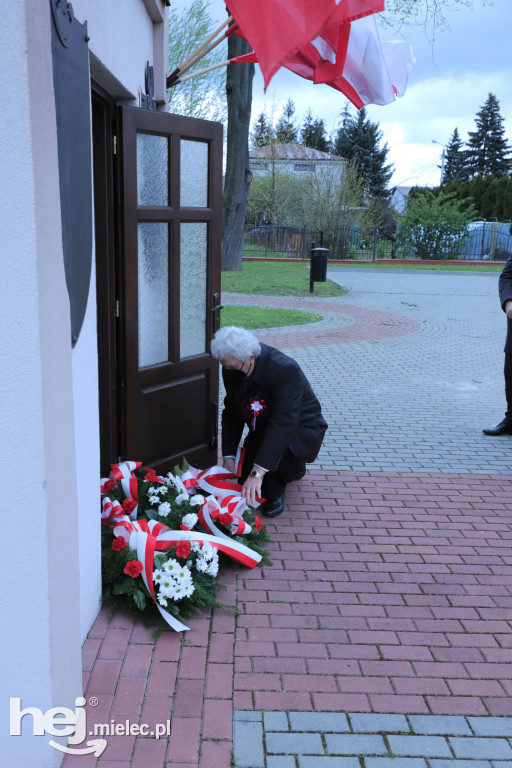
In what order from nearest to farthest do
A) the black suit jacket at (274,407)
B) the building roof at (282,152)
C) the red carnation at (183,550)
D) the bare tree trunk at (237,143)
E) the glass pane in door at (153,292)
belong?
the red carnation at (183,550) < the black suit jacket at (274,407) < the glass pane in door at (153,292) < the bare tree trunk at (237,143) < the building roof at (282,152)

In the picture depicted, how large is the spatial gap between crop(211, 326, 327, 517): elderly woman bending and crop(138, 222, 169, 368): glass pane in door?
538 mm

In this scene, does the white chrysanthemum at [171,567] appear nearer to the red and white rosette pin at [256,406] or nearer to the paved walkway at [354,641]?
the paved walkway at [354,641]

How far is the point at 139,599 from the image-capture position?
10.9 feet

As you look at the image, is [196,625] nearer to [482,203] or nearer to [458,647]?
[458,647]

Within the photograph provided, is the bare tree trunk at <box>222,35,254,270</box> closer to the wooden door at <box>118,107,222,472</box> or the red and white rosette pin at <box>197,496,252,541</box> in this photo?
the wooden door at <box>118,107,222,472</box>

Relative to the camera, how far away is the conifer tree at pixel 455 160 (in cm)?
6269

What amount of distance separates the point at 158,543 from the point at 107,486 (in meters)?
0.70

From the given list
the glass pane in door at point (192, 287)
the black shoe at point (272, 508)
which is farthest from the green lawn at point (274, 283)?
the black shoe at point (272, 508)

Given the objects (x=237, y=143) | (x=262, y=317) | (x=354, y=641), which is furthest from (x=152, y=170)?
(x=237, y=143)

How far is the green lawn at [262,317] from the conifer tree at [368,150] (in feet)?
123

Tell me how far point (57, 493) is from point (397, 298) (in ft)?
53.3

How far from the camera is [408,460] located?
19.0 ft

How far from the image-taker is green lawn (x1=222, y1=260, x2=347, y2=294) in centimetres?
1784

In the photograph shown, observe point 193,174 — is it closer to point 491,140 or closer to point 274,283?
point 274,283
